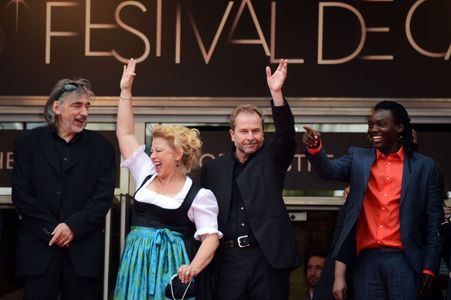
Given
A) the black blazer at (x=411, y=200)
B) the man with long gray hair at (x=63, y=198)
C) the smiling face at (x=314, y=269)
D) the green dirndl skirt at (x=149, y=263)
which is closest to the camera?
the green dirndl skirt at (x=149, y=263)

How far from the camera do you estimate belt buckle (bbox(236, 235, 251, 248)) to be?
19.8ft

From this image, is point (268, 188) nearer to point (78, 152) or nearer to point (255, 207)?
point (255, 207)

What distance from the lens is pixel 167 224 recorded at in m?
5.85

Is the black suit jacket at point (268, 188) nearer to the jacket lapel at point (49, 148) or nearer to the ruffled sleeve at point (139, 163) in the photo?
the ruffled sleeve at point (139, 163)

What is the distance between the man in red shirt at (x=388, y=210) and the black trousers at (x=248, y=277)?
0.38m

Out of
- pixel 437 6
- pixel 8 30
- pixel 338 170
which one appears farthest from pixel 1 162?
pixel 437 6

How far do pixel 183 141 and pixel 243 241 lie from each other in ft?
2.27

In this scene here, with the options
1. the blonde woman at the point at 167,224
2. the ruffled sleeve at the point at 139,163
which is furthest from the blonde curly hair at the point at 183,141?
the ruffled sleeve at the point at 139,163

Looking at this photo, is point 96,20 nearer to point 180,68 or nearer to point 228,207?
point 180,68

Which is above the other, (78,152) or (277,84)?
(277,84)

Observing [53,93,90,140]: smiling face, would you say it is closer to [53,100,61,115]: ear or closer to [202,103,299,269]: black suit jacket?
[53,100,61,115]: ear

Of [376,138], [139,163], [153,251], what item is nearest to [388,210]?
[376,138]

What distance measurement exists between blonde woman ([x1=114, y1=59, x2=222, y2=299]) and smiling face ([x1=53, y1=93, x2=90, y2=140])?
627 mm

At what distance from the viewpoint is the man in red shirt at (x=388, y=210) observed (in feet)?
19.1
